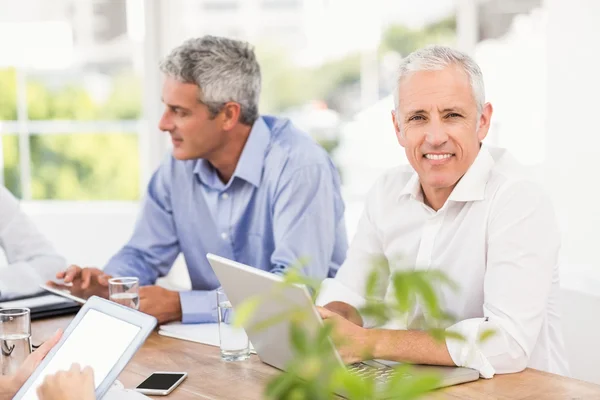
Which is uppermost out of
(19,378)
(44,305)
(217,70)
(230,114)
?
(217,70)

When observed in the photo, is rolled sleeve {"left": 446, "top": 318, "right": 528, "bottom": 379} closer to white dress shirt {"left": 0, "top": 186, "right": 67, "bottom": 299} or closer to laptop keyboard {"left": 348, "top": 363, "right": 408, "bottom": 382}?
laptop keyboard {"left": 348, "top": 363, "right": 408, "bottom": 382}

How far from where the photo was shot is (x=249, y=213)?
272 cm

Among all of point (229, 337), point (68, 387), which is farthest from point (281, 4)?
point (68, 387)

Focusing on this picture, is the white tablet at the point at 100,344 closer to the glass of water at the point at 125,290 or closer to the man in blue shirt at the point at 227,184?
the glass of water at the point at 125,290

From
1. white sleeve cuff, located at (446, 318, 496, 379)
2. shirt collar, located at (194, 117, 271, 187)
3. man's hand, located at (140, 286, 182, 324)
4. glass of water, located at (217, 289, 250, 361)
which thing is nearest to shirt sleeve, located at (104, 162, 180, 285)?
shirt collar, located at (194, 117, 271, 187)

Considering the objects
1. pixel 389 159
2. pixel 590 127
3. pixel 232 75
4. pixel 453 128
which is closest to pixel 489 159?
pixel 453 128

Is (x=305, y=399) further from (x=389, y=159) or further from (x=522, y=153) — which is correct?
(x=389, y=159)

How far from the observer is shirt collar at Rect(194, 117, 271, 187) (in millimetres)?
2670

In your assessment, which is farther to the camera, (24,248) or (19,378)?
(24,248)

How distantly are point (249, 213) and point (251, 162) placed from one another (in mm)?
164

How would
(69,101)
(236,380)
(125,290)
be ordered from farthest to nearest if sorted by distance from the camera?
(69,101), (125,290), (236,380)

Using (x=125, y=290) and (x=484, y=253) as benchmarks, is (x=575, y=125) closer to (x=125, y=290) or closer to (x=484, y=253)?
(x=484, y=253)

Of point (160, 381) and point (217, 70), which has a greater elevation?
point (217, 70)

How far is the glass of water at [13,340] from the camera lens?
5.69 feet
